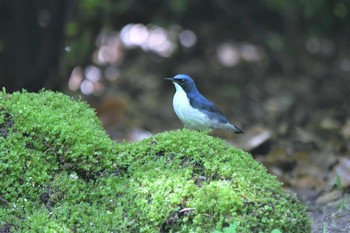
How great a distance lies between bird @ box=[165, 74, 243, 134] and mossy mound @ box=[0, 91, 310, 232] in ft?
4.82

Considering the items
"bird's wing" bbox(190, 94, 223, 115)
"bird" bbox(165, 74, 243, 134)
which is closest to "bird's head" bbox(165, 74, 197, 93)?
"bird" bbox(165, 74, 243, 134)

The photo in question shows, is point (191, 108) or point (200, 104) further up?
point (200, 104)

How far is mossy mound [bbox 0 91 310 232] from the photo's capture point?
4859mm

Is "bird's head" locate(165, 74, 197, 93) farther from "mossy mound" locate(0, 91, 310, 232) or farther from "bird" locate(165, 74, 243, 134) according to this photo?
"mossy mound" locate(0, 91, 310, 232)

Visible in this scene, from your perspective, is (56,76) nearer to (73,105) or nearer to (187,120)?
(187,120)

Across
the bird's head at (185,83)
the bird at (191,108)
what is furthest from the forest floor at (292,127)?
the bird's head at (185,83)

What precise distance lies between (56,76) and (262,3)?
389 centimetres

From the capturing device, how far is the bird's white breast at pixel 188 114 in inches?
281

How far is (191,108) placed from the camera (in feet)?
23.6

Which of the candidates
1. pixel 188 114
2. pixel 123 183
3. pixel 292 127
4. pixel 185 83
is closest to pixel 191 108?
pixel 188 114

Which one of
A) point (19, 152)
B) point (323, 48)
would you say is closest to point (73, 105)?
point (19, 152)

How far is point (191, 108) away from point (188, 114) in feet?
0.27

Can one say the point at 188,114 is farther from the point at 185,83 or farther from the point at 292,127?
the point at 292,127

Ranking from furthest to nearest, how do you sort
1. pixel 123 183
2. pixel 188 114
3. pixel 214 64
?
pixel 214 64
pixel 188 114
pixel 123 183
